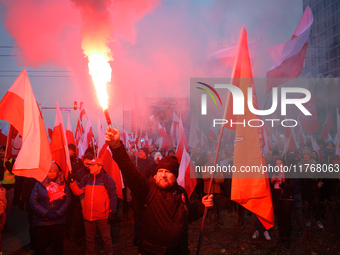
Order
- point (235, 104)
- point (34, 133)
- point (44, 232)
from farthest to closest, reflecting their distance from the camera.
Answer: point (34, 133)
point (44, 232)
point (235, 104)

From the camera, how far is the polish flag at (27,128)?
13.3ft

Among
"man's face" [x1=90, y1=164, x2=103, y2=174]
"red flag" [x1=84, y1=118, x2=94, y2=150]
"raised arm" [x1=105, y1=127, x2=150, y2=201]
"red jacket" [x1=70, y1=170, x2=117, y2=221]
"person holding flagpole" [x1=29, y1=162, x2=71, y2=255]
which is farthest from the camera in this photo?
"red flag" [x1=84, y1=118, x2=94, y2=150]

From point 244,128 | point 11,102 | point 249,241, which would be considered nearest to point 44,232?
point 11,102

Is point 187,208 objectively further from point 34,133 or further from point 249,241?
point 249,241

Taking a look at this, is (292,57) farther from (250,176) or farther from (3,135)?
(3,135)

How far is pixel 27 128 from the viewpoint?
435cm

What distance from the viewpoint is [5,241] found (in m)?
5.69

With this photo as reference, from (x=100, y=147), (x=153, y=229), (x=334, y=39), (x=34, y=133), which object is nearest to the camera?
(x=153, y=229)

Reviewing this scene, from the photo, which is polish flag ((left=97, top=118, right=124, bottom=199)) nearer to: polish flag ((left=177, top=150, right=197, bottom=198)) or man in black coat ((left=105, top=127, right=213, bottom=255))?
polish flag ((left=177, top=150, right=197, bottom=198))

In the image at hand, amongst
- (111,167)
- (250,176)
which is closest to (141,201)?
(250,176)

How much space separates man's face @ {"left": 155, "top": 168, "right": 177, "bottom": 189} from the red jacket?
2.11 meters

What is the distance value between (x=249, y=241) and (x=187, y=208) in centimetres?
378

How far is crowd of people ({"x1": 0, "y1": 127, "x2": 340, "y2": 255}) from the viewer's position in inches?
107

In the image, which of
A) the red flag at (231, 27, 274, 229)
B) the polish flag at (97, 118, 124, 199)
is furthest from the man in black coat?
the polish flag at (97, 118, 124, 199)
